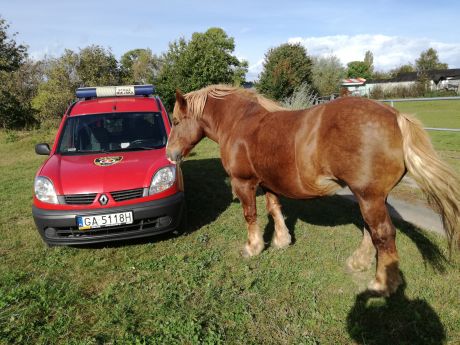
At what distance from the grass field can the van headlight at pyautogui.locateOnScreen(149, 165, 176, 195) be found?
0.80 metres

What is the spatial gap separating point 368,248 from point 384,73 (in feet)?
323

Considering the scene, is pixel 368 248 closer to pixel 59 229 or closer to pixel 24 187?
pixel 59 229

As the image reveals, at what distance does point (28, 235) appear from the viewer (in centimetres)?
468

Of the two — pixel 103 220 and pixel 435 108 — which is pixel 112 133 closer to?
pixel 103 220

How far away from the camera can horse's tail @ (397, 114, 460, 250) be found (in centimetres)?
250

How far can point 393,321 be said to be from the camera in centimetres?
263

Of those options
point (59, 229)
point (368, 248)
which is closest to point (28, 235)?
point (59, 229)

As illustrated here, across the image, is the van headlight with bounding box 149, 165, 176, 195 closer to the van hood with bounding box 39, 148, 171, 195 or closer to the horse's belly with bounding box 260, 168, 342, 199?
the van hood with bounding box 39, 148, 171, 195

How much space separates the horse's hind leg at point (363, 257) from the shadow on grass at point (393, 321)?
44 cm

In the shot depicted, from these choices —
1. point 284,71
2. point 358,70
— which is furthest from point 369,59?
point 284,71

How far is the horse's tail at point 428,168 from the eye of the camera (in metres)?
2.50

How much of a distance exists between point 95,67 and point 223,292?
814 inches

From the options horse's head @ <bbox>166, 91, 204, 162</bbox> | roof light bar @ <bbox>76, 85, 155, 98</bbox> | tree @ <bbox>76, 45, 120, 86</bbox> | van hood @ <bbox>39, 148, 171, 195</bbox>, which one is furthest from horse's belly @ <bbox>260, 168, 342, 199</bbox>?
tree @ <bbox>76, 45, 120, 86</bbox>

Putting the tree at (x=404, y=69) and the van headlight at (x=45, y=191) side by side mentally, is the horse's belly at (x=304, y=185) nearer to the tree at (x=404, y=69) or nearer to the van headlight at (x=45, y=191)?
the van headlight at (x=45, y=191)
